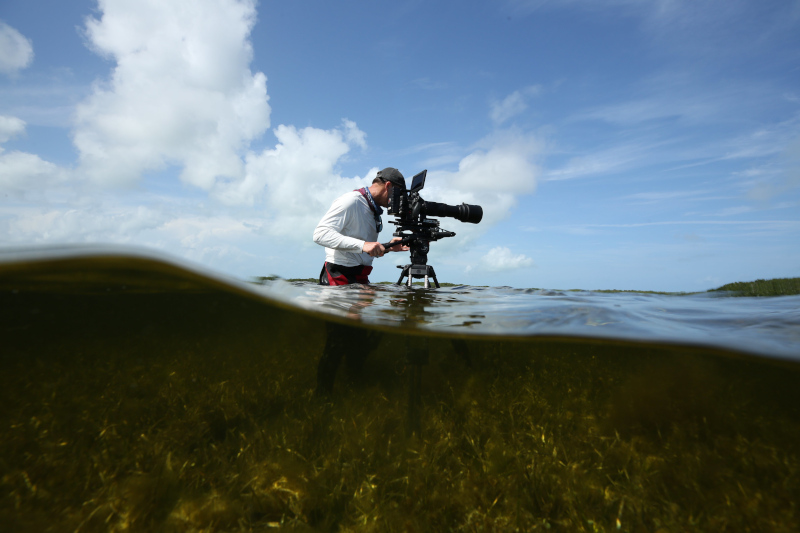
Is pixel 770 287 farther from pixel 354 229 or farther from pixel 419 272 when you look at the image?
pixel 354 229

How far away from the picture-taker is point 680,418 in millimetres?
3432

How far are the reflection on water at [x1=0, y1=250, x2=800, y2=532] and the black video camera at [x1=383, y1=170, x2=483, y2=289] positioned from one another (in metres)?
0.46

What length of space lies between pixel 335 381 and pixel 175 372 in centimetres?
164

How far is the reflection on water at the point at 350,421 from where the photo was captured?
8.41ft

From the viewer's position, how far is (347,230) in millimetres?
4902

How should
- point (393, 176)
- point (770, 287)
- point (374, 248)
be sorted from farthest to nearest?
point (770, 287)
point (393, 176)
point (374, 248)

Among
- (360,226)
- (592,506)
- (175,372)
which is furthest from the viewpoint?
(360,226)

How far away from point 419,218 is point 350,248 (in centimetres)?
96

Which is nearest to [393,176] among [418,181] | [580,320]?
[418,181]


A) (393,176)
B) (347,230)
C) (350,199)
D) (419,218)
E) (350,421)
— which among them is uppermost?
(393,176)

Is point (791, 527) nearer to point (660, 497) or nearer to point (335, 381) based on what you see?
point (660, 497)

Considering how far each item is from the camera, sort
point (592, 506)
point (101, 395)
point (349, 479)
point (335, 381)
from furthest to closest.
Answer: point (335, 381) → point (101, 395) → point (349, 479) → point (592, 506)

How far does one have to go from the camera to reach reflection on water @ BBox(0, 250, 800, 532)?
256 centimetres

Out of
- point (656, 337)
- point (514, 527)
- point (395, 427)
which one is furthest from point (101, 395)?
point (656, 337)
